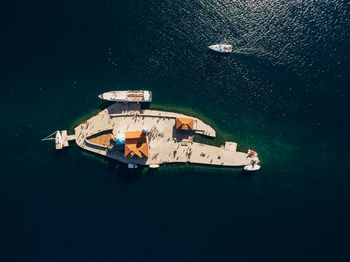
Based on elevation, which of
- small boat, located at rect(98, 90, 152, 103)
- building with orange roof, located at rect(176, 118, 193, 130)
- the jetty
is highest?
small boat, located at rect(98, 90, 152, 103)

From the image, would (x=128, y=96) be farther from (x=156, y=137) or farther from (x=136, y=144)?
(x=156, y=137)

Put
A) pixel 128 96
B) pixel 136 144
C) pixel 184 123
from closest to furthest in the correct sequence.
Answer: pixel 136 144 → pixel 184 123 → pixel 128 96

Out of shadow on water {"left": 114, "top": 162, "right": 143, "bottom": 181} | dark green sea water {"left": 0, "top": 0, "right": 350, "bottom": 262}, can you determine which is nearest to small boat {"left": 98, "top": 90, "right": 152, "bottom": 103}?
dark green sea water {"left": 0, "top": 0, "right": 350, "bottom": 262}

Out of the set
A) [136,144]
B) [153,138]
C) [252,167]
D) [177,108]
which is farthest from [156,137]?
[252,167]

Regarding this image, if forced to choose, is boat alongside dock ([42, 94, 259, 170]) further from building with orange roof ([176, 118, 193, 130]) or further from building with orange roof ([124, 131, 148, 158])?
building with orange roof ([124, 131, 148, 158])

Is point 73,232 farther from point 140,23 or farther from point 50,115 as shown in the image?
point 140,23

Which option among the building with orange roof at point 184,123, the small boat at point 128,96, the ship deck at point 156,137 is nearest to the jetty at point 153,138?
the ship deck at point 156,137

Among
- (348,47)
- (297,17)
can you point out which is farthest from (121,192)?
(348,47)
